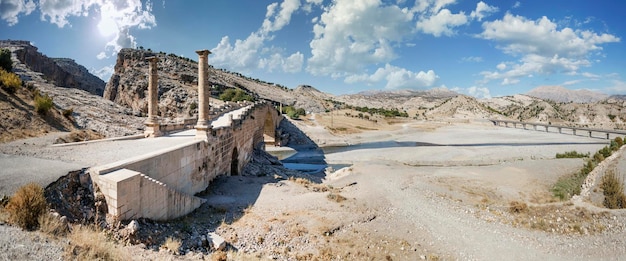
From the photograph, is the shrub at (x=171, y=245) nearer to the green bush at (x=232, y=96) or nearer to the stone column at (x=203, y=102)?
the stone column at (x=203, y=102)

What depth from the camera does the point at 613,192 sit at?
1205 cm

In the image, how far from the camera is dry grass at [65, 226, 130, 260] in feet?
15.3

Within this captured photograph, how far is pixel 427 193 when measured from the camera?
15258 millimetres

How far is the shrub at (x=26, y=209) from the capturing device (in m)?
4.96

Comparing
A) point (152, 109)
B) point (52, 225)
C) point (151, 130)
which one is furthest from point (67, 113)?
point (52, 225)

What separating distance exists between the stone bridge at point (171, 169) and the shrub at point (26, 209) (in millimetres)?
1425

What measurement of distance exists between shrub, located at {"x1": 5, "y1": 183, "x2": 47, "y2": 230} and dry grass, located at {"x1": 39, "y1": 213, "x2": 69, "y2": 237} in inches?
4.7

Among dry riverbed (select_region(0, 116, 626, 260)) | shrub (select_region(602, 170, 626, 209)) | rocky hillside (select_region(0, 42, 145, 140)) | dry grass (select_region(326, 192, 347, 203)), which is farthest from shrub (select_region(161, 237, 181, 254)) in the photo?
shrub (select_region(602, 170, 626, 209))

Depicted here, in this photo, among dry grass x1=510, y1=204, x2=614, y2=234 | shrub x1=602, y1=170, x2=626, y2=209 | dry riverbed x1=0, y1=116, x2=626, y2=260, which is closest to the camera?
dry riverbed x1=0, y1=116, x2=626, y2=260

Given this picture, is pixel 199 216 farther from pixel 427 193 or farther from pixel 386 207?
pixel 427 193

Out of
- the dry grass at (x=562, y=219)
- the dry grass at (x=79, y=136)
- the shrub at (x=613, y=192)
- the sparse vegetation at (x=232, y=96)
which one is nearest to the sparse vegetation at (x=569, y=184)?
the shrub at (x=613, y=192)

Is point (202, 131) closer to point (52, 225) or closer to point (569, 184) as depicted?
point (52, 225)

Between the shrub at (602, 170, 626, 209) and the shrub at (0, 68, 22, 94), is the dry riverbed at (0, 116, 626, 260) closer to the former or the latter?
the shrub at (602, 170, 626, 209)

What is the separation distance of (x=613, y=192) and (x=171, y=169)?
53.5 feet
